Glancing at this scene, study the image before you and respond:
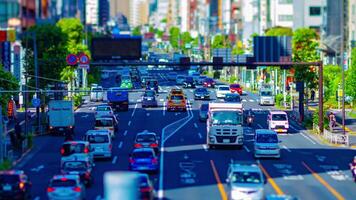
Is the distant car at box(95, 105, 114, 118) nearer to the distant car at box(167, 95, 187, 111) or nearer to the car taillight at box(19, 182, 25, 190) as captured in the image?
the distant car at box(167, 95, 187, 111)

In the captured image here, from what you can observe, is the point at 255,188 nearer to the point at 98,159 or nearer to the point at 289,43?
the point at 98,159

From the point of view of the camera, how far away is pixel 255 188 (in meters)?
48.5

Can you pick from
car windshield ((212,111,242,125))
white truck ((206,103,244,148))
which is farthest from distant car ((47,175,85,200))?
car windshield ((212,111,242,125))

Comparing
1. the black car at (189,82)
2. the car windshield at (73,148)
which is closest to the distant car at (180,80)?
the black car at (189,82)

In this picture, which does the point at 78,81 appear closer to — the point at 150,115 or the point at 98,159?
the point at 150,115

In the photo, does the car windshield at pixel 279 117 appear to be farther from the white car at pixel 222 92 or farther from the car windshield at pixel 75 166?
the car windshield at pixel 75 166

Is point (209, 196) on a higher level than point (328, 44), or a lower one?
lower

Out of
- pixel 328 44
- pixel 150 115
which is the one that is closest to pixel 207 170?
pixel 150 115

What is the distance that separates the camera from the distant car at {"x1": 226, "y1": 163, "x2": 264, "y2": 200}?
48.3 m

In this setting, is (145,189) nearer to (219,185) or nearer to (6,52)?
(219,185)

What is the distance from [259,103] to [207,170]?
57926 millimetres

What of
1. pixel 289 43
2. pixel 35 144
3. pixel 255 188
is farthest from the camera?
pixel 289 43

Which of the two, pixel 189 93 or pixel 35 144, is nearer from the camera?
pixel 35 144

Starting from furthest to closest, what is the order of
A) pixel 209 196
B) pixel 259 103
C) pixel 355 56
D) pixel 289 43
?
1. pixel 289 43
2. pixel 259 103
3. pixel 355 56
4. pixel 209 196
